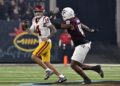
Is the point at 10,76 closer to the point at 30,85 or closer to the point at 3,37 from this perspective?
the point at 30,85

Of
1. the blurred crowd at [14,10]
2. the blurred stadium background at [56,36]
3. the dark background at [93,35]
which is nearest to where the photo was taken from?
the blurred stadium background at [56,36]

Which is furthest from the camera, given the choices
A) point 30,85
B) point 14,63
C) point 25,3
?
point 25,3

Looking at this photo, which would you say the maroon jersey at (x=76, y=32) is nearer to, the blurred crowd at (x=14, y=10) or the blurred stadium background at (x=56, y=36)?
the blurred stadium background at (x=56, y=36)

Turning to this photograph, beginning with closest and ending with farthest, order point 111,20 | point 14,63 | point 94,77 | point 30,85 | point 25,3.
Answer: point 30,85 → point 94,77 → point 14,63 → point 25,3 → point 111,20

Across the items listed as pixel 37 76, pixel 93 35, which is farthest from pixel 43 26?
pixel 93 35

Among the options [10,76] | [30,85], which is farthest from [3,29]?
[30,85]

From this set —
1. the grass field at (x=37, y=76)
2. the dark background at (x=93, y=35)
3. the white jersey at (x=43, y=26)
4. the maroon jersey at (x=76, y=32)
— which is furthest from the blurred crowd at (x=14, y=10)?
the maroon jersey at (x=76, y=32)

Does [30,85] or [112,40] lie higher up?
[30,85]

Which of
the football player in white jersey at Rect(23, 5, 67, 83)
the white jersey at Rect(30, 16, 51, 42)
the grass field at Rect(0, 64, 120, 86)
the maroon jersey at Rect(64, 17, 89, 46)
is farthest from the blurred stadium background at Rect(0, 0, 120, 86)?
the maroon jersey at Rect(64, 17, 89, 46)

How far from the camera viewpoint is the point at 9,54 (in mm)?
24359

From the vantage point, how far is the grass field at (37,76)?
15.6 metres

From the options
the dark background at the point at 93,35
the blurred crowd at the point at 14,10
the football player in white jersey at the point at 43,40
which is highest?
the football player in white jersey at the point at 43,40

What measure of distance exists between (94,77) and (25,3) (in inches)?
393

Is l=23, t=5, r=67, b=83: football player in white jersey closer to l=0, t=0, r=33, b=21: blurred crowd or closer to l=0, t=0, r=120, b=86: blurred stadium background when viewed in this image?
l=0, t=0, r=120, b=86: blurred stadium background
